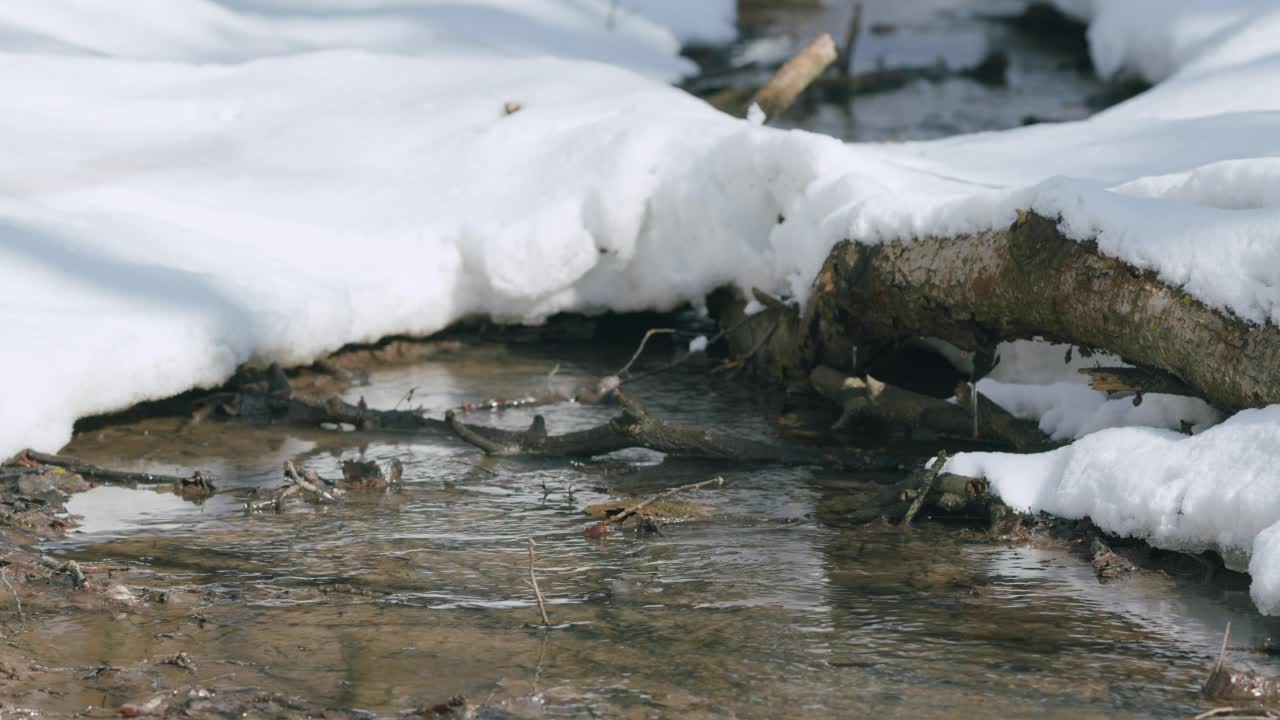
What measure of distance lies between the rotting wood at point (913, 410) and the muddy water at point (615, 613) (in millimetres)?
831

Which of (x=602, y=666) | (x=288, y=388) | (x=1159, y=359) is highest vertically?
(x=1159, y=359)

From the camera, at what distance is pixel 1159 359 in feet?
17.3

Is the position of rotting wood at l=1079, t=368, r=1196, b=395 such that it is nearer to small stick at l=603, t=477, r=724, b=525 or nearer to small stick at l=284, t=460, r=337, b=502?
small stick at l=603, t=477, r=724, b=525

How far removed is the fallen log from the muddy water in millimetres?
810

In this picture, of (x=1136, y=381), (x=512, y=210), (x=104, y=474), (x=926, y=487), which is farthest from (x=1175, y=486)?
(x=512, y=210)

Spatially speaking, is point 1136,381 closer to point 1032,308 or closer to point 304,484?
point 1032,308

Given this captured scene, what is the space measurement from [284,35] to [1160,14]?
9612 mm

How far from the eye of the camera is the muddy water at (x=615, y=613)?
3916 mm

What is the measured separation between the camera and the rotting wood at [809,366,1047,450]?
6.55m

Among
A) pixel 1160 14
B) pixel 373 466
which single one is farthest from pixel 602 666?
pixel 1160 14

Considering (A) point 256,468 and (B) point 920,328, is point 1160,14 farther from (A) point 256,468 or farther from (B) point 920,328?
(A) point 256,468

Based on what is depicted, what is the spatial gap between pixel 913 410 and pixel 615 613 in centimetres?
283

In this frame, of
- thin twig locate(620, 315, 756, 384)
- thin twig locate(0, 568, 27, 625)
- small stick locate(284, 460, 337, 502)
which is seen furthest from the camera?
thin twig locate(620, 315, 756, 384)

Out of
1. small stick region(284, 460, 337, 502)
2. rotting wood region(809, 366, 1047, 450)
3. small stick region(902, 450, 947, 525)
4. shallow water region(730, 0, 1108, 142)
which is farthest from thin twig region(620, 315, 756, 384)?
shallow water region(730, 0, 1108, 142)
